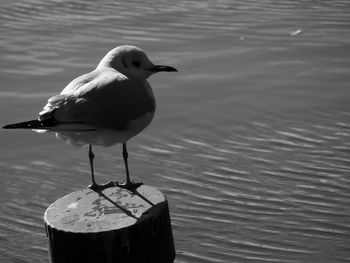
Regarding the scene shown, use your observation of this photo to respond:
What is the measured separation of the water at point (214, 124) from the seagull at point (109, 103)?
3.00 feet

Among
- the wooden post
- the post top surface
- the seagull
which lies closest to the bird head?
the seagull

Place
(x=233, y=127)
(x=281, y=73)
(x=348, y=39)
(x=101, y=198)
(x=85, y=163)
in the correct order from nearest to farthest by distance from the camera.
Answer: (x=101, y=198)
(x=85, y=163)
(x=233, y=127)
(x=281, y=73)
(x=348, y=39)

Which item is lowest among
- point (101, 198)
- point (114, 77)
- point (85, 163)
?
point (85, 163)

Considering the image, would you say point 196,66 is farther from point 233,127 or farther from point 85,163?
point 85,163

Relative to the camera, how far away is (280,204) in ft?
19.2

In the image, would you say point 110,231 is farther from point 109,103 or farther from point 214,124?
point 214,124

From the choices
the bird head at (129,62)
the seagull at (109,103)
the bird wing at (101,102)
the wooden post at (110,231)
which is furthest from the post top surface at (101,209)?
the bird head at (129,62)

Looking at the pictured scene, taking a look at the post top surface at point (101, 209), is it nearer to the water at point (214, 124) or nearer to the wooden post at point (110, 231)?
the wooden post at point (110, 231)

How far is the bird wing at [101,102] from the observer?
184 inches

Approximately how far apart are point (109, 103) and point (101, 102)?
6 centimetres

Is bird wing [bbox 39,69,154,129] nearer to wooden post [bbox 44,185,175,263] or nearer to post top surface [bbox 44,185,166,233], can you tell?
post top surface [bbox 44,185,166,233]

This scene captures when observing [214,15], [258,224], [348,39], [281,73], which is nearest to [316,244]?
[258,224]

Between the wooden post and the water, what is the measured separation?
1.01m

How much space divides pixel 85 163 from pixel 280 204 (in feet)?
5.66
